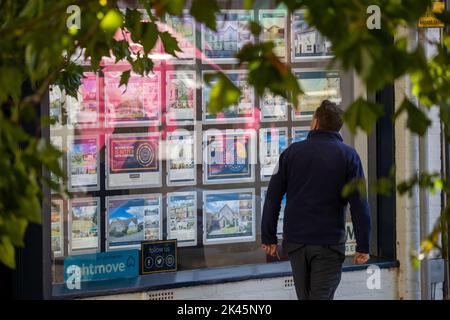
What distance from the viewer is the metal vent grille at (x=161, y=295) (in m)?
6.56

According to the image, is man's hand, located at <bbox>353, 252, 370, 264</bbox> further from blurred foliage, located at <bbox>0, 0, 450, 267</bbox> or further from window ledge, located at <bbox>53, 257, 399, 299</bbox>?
blurred foliage, located at <bbox>0, 0, 450, 267</bbox>

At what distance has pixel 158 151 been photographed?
6918mm

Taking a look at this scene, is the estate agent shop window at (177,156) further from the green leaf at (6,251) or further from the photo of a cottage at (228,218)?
the green leaf at (6,251)

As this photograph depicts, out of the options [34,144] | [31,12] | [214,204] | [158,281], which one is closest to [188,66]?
[214,204]

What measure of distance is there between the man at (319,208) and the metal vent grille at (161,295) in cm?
121

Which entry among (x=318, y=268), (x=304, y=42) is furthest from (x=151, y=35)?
(x=304, y=42)

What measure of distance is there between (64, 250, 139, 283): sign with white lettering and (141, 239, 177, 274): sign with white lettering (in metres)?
0.07

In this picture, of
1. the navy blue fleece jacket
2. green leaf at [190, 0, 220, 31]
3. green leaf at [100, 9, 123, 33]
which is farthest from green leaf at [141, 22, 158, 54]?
the navy blue fleece jacket

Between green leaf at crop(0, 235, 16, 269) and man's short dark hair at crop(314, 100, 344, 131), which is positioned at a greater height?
man's short dark hair at crop(314, 100, 344, 131)

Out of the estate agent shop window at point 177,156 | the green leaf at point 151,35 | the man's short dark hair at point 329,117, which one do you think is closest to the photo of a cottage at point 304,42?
the estate agent shop window at point 177,156

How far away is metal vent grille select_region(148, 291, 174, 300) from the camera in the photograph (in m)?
6.56

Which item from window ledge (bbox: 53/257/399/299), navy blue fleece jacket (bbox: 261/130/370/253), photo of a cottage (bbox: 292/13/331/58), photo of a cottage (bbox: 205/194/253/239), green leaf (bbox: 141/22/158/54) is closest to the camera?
green leaf (bbox: 141/22/158/54)

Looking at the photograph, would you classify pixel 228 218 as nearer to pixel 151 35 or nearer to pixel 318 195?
pixel 318 195

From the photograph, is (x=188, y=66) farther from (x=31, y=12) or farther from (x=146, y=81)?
(x=31, y=12)
